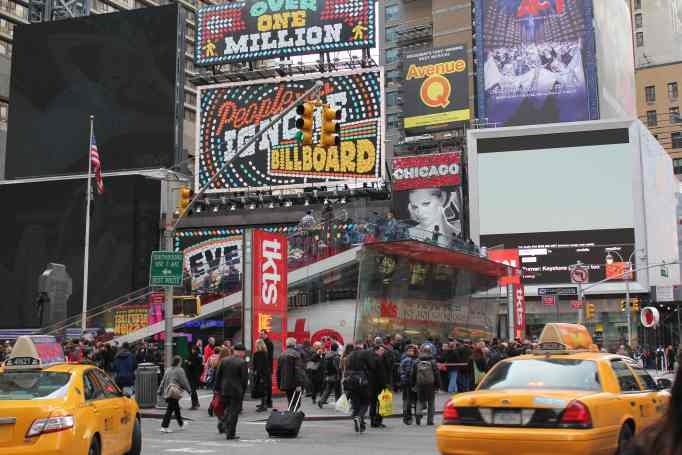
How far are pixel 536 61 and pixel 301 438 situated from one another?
2359 inches

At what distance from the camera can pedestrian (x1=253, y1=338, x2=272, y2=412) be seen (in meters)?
20.9

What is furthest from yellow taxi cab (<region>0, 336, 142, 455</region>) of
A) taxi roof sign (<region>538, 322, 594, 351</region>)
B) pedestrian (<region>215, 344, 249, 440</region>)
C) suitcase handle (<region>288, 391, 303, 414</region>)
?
taxi roof sign (<region>538, 322, 594, 351</region>)

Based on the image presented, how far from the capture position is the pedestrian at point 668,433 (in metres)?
3.32

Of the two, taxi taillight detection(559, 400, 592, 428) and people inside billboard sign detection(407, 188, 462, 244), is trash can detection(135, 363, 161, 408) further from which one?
people inside billboard sign detection(407, 188, 462, 244)

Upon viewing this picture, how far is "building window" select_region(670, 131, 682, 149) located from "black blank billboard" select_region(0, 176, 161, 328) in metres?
75.8

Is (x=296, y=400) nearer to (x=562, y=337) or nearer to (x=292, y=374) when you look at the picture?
(x=292, y=374)

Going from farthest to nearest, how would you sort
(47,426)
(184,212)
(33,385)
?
(184,212) → (33,385) → (47,426)

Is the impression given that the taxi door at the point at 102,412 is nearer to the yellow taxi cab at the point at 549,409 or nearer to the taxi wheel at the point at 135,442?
the taxi wheel at the point at 135,442

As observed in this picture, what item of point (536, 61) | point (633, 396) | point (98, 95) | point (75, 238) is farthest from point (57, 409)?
point (536, 61)

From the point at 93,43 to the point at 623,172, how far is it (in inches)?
1506

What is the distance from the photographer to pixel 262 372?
20875 millimetres

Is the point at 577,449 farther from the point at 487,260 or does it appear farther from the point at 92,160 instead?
the point at 92,160

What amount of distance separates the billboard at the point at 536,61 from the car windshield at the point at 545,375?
201 ft

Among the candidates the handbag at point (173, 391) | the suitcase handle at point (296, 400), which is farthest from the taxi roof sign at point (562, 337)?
the handbag at point (173, 391)
